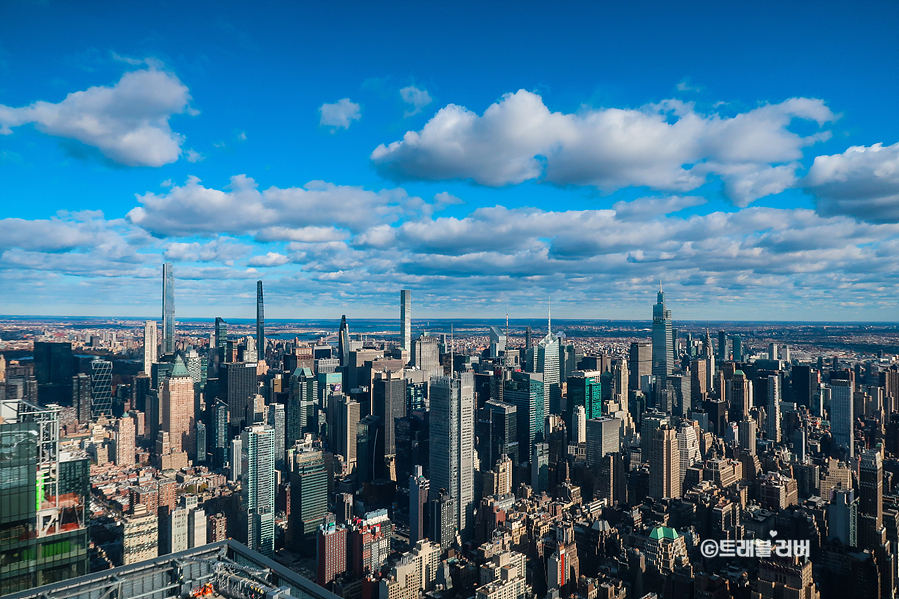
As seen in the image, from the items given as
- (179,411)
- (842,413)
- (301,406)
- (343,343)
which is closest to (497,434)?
(301,406)

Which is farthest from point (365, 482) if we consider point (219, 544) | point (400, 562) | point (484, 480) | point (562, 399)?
point (219, 544)

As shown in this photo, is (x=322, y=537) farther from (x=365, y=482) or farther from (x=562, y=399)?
(x=562, y=399)

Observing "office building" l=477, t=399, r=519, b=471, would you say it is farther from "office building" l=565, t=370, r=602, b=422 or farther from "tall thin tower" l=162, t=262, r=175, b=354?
"tall thin tower" l=162, t=262, r=175, b=354

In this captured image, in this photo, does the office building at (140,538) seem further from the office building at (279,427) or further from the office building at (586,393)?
the office building at (586,393)

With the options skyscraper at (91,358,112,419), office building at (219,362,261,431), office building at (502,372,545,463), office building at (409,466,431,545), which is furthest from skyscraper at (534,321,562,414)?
skyscraper at (91,358,112,419)

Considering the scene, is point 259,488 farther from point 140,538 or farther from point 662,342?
point 662,342

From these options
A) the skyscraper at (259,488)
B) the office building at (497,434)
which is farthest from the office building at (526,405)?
the skyscraper at (259,488)
